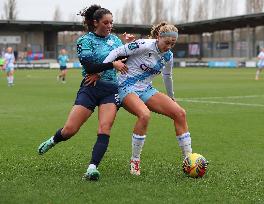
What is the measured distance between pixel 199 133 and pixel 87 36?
17.6 ft

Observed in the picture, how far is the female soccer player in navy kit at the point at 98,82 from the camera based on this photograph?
7.70 metres

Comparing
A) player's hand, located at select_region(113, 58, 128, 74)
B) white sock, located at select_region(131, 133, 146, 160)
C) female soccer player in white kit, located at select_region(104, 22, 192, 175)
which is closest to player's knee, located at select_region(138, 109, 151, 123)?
female soccer player in white kit, located at select_region(104, 22, 192, 175)

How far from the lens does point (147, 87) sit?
327 inches

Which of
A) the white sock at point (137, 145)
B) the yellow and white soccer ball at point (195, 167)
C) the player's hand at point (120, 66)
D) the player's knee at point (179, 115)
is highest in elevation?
the player's hand at point (120, 66)

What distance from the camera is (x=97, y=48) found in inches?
313

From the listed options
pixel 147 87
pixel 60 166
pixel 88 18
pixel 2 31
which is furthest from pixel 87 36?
pixel 2 31

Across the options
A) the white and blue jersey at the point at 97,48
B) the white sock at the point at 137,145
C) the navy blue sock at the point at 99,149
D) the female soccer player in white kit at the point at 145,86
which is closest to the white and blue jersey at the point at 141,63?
the female soccer player in white kit at the point at 145,86

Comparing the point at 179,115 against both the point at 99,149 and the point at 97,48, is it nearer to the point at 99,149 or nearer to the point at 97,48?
the point at 99,149

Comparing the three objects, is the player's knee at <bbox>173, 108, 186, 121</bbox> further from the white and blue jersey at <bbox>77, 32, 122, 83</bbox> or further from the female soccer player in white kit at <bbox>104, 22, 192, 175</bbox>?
the white and blue jersey at <bbox>77, 32, 122, 83</bbox>

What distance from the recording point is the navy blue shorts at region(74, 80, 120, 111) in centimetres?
789

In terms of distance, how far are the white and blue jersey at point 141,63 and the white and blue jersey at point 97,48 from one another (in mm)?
196

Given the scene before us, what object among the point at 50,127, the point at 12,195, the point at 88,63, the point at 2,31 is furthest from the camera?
the point at 2,31

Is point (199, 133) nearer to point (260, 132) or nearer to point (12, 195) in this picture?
point (260, 132)

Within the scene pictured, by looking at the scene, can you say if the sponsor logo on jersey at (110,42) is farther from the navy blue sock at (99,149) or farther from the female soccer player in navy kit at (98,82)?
the navy blue sock at (99,149)
